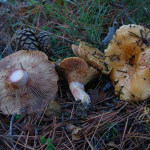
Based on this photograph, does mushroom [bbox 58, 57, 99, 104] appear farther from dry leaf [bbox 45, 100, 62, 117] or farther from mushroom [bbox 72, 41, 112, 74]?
dry leaf [bbox 45, 100, 62, 117]

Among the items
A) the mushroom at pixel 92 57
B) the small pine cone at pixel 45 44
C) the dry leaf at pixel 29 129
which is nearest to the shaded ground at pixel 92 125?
the dry leaf at pixel 29 129

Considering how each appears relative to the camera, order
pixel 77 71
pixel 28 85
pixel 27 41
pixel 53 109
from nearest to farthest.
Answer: pixel 53 109 < pixel 28 85 < pixel 77 71 < pixel 27 41

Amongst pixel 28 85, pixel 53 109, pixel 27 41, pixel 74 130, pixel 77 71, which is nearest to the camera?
pixel 74 130

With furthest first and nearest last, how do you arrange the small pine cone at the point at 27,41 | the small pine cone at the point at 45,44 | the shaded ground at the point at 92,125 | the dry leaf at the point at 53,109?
the small pine cone at the point at 45,44 → the small pine cone at the point at 27,41 → the dry leaf at the point at 53,109 → the shaded ground at the point at 92,125

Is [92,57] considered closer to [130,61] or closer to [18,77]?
[130,61]

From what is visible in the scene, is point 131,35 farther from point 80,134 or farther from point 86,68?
point 80,134

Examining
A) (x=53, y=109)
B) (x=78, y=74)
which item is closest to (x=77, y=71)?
(x=78, y=74)

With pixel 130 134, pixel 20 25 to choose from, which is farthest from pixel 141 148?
pixel 20 25

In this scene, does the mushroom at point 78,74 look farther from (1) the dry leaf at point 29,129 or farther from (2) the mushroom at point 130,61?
(1) the dry leaf at point 29,129
